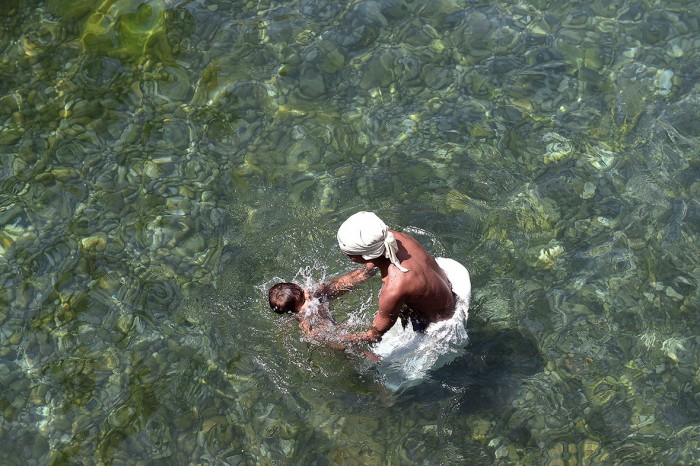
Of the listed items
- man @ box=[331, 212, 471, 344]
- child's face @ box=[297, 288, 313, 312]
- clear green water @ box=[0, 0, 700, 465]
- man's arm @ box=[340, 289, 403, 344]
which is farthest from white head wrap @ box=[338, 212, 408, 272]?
clear green water @ box=[0, 0, 700, 465]

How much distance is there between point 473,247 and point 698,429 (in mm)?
2273

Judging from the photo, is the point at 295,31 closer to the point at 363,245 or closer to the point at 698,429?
the point at 363,245

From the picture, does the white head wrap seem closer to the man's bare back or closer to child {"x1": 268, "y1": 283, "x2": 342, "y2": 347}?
the man's bare back

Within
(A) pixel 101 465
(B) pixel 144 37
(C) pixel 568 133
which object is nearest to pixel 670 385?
(C) pixel 568 133

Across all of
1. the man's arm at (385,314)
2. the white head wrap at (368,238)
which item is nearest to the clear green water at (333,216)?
the man's arm at (385,314)

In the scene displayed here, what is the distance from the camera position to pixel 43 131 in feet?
27.2

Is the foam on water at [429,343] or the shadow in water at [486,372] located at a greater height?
the foam on water at [429,343]

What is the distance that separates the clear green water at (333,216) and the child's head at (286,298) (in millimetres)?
722

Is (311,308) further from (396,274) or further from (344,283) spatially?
(396,274)

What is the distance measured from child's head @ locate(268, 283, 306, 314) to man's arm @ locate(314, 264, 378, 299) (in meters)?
0.26

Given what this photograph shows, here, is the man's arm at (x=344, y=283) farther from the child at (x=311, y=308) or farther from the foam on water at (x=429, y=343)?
the foam on water at (x=429, y=343)

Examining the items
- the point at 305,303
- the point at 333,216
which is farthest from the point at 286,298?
the point at 333,216

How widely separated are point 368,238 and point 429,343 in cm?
120

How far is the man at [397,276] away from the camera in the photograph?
17.9 feet
